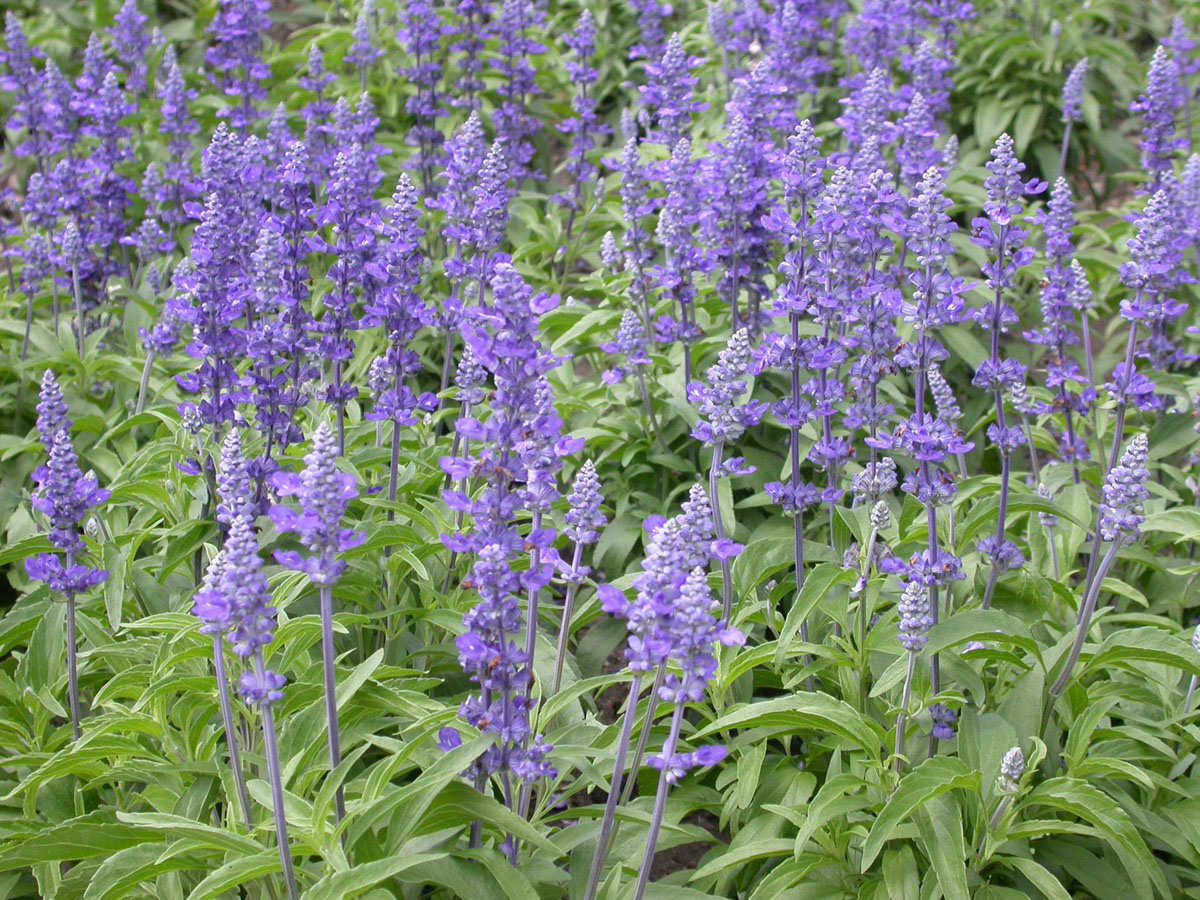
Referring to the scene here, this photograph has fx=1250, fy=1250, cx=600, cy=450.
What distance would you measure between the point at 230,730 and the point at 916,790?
2138 mm

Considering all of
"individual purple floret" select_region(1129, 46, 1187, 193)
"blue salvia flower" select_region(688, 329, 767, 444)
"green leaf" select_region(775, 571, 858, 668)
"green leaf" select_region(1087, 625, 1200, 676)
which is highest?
"individual purple floret" select_region(1129, 46, 1187, 193)

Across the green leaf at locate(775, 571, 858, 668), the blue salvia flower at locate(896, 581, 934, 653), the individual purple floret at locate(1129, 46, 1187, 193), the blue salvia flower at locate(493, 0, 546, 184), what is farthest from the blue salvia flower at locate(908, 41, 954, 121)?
the blue salvia flower at locate(896, 581, 934, 653)

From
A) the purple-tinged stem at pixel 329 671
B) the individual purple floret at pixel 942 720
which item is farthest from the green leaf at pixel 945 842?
the purple-tinged stem at pixel 329 671

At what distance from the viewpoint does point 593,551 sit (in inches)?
249

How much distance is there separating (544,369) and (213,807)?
2157 millimetres

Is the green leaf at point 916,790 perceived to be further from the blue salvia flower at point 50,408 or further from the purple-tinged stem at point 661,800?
the blue salvia flower at point 50,408

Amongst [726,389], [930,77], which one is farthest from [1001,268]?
[930,77]

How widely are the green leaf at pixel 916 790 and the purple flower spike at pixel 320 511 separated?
1.88 m

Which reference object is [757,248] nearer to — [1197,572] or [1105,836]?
[1197,572]

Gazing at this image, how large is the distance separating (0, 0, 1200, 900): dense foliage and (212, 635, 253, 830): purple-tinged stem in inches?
1.0

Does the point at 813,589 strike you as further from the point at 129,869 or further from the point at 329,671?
the point at 129,869

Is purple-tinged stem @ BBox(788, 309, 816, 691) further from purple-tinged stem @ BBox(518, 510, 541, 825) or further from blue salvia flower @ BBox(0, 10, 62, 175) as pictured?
blue salvia flower @ BBox(0, 10, 62, 175)

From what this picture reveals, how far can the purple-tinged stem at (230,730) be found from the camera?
11.6ft

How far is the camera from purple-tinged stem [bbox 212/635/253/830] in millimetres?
3521
